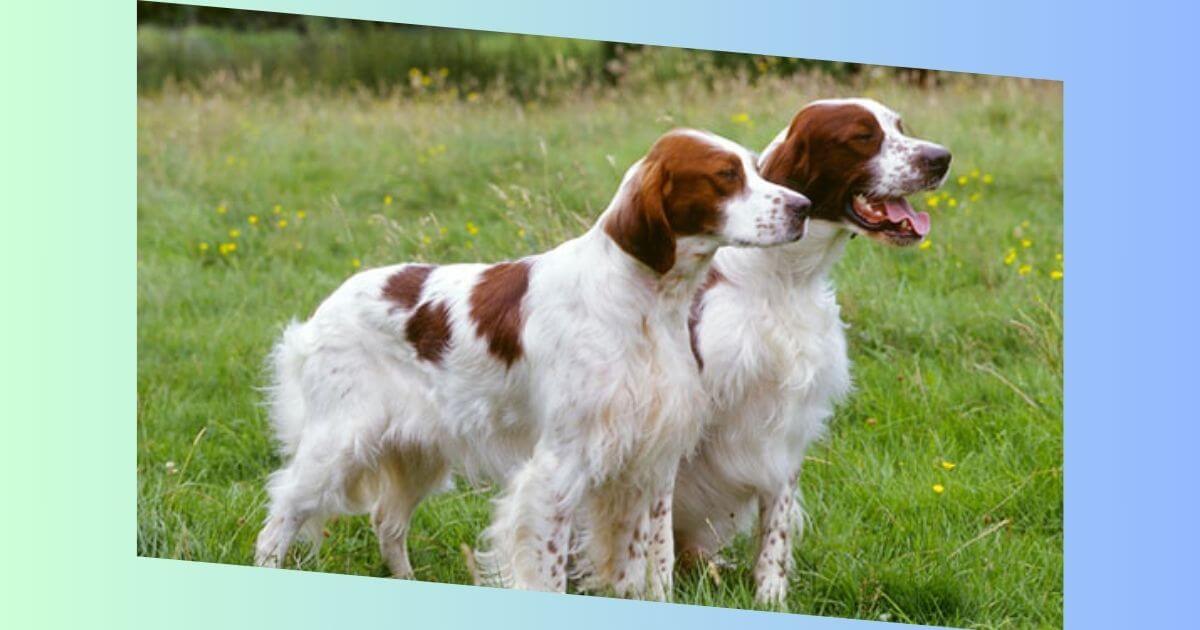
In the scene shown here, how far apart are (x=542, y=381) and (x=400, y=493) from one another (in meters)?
0.70

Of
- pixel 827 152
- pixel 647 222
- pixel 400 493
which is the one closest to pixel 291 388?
pixel 400 493

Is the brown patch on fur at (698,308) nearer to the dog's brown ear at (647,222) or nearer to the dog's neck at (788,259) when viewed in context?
the dog's neck at (788,259)

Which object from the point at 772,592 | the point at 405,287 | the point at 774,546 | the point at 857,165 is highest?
the point at 857,165

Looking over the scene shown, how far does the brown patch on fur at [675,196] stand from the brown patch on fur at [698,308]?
34 centimetres

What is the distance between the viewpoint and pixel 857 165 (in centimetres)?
495

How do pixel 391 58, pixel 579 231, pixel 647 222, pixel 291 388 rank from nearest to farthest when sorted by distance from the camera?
pixel 647 222, pixel 291 388, pixel 579 231, pixel 391 58

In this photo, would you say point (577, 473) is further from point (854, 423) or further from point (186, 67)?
point (186, 67)

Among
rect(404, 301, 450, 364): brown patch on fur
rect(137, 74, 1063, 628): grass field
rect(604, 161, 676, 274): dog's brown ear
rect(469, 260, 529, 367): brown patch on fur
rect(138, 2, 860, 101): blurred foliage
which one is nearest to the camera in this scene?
rect(604, 161, 676, 274): dog's brown ear

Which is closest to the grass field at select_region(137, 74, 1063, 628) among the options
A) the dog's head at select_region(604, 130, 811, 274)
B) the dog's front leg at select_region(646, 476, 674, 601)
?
the dog's front leg at select_region(646, 476, 674, 601)

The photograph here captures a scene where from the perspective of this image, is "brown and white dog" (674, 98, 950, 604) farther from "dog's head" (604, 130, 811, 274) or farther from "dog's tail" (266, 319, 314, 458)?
"dog's tail" (266, 319, 314, 458)

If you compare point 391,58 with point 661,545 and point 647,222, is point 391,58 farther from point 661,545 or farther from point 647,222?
point 661,545

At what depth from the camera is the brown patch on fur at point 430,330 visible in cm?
498

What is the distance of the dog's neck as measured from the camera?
197 inches

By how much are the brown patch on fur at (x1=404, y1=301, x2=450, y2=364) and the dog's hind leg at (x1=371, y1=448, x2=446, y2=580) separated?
12.2 inches
